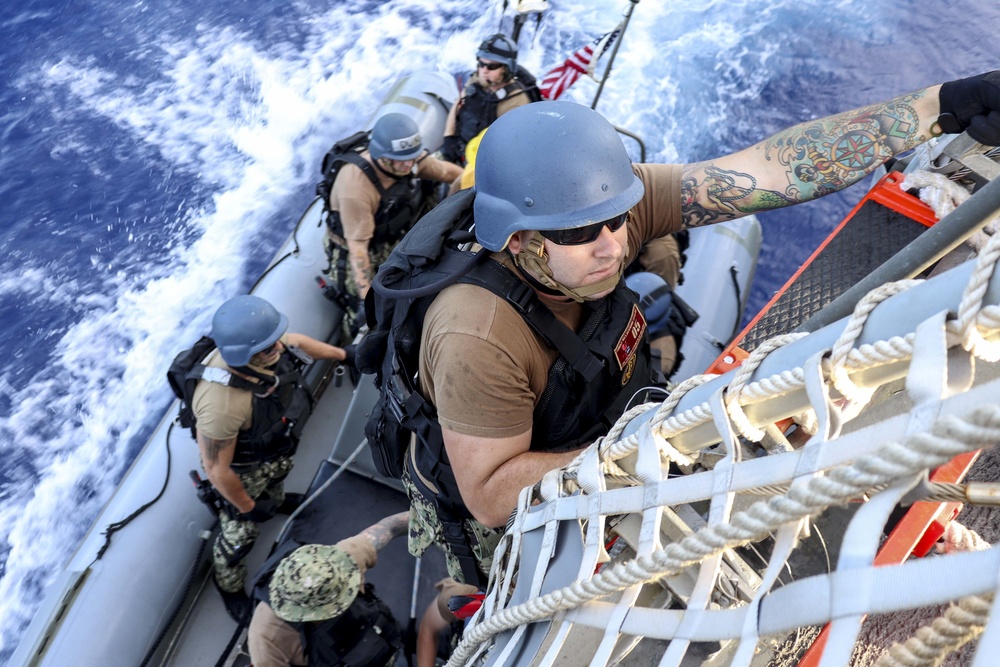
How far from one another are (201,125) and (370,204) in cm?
526

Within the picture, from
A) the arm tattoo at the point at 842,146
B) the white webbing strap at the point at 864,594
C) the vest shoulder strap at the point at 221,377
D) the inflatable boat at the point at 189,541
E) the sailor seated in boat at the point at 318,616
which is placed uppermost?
the white webbing strap at the point at 864,594

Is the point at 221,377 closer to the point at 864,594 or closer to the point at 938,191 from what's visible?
the point at 938,191

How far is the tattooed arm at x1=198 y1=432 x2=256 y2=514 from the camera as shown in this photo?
3924mm

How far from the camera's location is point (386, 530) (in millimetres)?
3771

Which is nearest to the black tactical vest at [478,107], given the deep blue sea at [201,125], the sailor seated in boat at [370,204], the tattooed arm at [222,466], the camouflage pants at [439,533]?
the sailor seated in boat at [370,204]

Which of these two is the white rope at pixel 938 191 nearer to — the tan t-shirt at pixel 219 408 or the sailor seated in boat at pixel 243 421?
the sailor seated in boat at pixel 243 421

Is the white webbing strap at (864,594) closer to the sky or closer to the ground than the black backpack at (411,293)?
closer to the sky

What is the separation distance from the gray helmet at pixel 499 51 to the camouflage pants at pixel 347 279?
1.75 metres

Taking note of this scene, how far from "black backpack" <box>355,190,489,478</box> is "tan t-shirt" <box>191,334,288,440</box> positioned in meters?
1.57

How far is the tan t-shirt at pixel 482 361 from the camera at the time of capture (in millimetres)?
1973

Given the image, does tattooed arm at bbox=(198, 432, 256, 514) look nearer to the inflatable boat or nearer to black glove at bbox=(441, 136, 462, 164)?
the inflatable boat

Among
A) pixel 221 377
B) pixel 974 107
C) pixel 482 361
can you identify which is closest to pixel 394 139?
pixel 221 377

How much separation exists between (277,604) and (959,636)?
9.12 feet

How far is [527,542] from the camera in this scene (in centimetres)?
175
